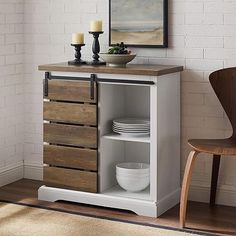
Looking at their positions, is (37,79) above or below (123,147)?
above

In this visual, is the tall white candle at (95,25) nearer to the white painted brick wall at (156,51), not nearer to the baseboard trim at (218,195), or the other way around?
the white painted brick wall at (156,51)

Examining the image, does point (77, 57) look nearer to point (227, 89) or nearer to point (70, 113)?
point (70, 113)

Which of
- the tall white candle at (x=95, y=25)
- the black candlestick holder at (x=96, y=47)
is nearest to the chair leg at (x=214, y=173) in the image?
the black candlestick holder at (x=96, y=47)

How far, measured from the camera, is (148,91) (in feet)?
15.3

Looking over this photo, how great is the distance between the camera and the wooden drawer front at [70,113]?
14.2 ft

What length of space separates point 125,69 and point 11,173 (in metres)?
1.53

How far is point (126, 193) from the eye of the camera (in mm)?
4438

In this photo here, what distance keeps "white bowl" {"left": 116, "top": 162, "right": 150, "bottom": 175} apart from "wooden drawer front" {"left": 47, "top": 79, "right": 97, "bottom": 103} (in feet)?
1.74

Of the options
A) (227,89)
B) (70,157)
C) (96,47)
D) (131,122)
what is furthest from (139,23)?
(70,157)

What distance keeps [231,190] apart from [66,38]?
5.75ft

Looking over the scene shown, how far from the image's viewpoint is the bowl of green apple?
4359mm

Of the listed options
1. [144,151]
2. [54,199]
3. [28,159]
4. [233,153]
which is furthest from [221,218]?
[28,159]

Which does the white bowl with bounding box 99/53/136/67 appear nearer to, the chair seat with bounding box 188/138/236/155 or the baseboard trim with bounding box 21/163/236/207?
the chair seat with bounding box 188/138/236/155

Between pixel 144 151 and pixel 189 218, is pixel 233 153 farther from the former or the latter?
pixel 144 151
